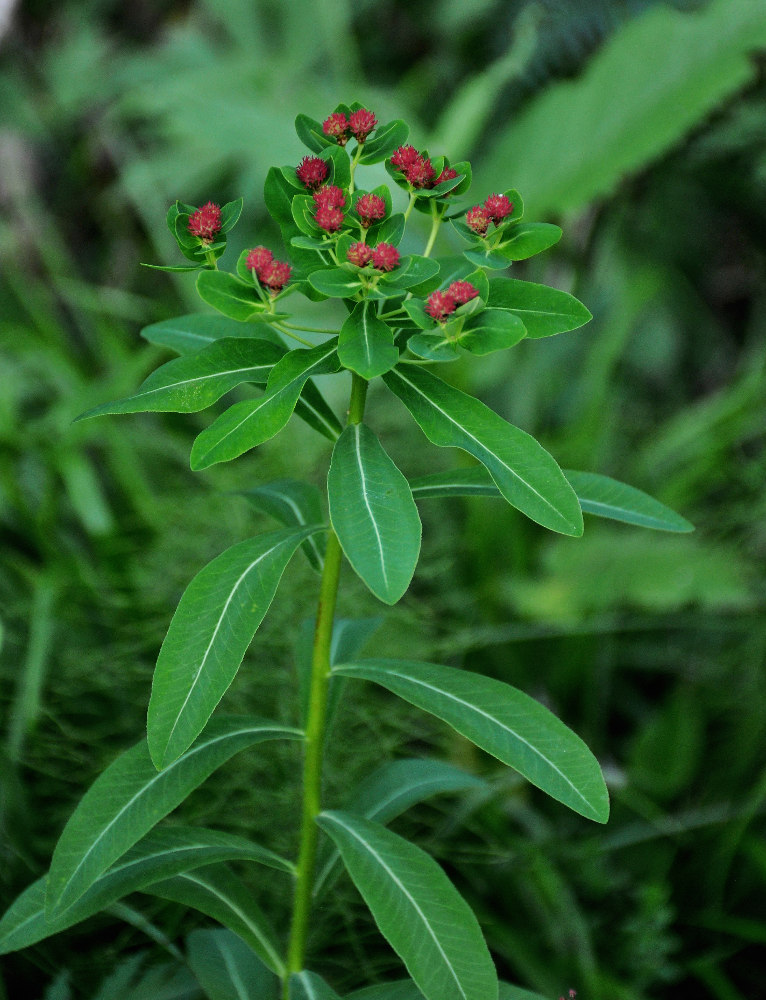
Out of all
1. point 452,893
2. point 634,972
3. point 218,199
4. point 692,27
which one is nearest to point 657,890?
point 634,972

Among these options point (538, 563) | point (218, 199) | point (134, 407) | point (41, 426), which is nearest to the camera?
point (134, 407)

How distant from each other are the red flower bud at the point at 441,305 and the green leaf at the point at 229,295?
0.10 metres

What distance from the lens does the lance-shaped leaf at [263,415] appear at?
473 mm

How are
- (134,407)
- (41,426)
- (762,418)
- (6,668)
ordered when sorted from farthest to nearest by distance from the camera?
(762,418), (41,426), (6,668), (134,407)

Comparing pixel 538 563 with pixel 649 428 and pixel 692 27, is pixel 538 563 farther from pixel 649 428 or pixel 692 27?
pixel 692 27

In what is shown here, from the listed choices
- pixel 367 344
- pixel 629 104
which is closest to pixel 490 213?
pixel 367 344

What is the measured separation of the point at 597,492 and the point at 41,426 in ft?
3.62

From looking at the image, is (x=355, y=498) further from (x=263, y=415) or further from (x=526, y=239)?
(x=526, y=239)

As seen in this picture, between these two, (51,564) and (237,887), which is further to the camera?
(51,564)

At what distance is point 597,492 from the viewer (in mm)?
616

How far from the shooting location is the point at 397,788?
0.68 m

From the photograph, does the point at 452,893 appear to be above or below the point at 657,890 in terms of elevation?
above

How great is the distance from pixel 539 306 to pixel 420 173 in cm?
10

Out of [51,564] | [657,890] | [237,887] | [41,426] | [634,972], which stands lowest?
[634,972]
